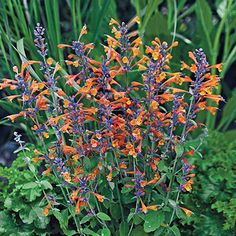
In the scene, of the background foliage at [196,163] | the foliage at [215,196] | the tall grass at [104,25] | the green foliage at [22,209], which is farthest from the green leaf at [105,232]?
the tall grass at [104,25]

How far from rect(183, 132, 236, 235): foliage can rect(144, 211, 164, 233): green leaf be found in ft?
1.37

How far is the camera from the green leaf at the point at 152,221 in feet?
7.55

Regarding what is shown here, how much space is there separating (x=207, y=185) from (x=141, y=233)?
0.51 metres

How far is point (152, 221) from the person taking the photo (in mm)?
2324

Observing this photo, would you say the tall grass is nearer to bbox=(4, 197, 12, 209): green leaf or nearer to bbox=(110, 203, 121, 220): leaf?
bbox=(4, 197, 12, 209): green leaf

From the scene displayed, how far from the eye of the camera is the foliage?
2.70 meters

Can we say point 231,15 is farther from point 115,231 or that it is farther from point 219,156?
point 115,231

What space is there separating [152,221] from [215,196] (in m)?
0.57

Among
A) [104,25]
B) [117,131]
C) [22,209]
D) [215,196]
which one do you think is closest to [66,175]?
[117,131]

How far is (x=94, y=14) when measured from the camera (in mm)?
3256

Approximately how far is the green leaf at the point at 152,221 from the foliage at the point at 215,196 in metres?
0.42

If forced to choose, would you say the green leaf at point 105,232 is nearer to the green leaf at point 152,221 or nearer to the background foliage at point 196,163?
the green leaf at point 152,221

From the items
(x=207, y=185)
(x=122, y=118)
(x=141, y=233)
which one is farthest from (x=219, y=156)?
(x=122, y=118)

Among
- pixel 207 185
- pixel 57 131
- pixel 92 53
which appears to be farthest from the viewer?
pixel 92 53
